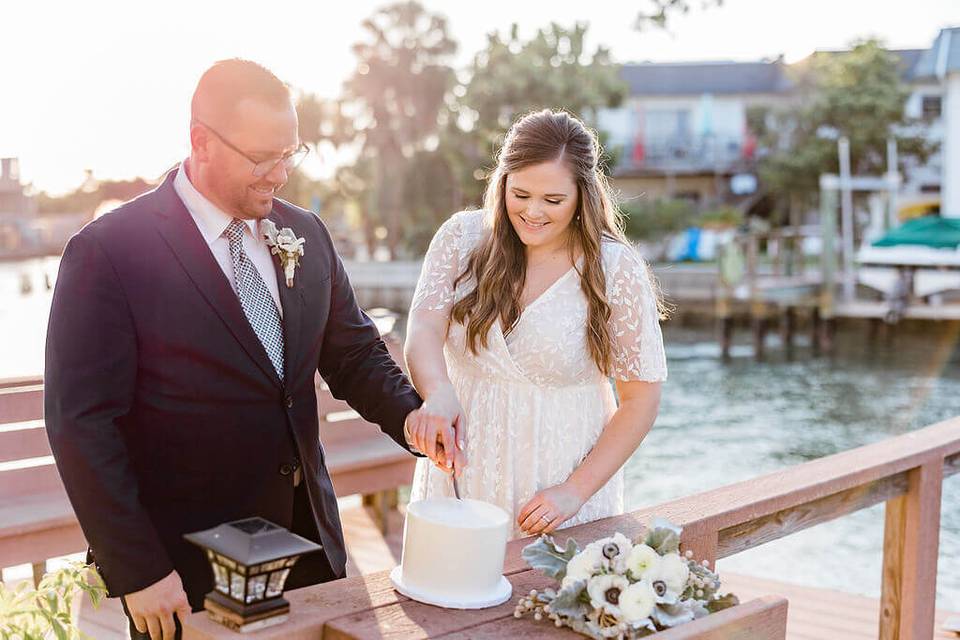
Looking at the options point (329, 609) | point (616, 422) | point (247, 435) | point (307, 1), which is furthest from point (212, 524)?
point (307, 1)

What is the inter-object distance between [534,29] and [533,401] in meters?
26.6

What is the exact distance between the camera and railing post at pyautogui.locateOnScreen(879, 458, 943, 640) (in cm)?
302

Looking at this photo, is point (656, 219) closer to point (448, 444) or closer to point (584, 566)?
point (448, 444)

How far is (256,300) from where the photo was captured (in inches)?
80.7

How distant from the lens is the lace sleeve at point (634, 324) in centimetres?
241

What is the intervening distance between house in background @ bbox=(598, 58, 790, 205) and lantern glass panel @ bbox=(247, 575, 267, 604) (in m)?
36.3

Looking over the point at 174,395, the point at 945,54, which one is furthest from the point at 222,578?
the point at 945,54

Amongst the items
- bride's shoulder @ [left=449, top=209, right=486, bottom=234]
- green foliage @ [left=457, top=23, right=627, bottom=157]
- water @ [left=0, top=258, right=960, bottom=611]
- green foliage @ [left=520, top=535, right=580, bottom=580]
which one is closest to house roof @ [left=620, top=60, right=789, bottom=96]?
green foliage @ [left=457, top=23, right=627, bottom=157]

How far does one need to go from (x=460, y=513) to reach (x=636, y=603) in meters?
0.31

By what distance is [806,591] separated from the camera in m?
4.64

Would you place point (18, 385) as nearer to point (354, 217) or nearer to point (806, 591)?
point (806, 591)

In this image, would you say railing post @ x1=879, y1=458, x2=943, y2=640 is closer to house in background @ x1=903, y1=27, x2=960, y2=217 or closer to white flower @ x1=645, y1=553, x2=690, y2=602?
white flower @ x1=645, y1=553, x2=690, y2=602

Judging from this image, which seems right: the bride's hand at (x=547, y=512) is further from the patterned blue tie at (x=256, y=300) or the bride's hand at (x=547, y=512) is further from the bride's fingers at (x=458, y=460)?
the patterned blue tie at (x=256, y=300)

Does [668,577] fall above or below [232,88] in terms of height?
below
